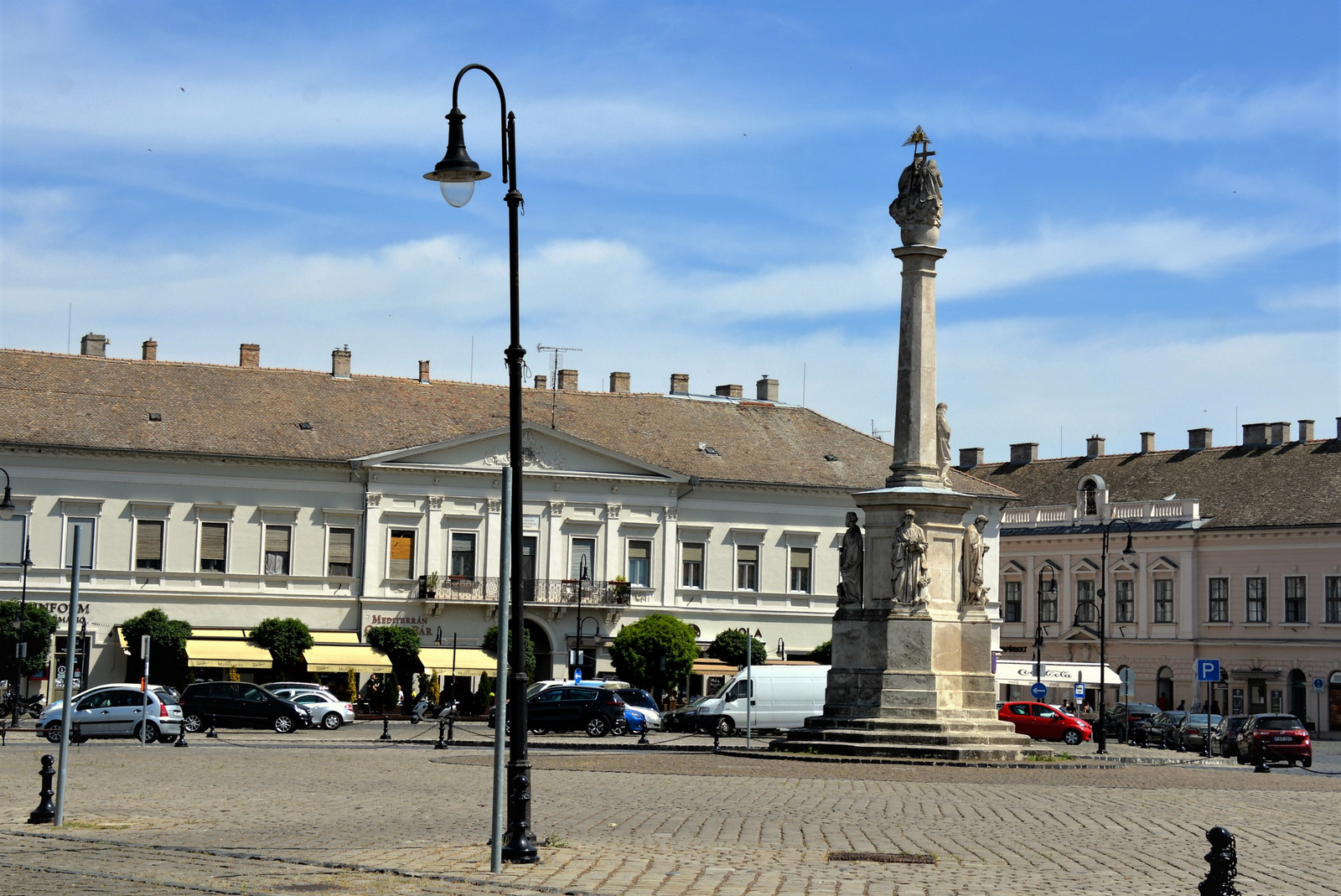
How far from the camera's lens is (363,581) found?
60812mm

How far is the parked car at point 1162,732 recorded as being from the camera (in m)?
50.8

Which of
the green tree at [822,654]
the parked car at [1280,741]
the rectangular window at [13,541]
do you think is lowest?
the parked car at [1280,741]

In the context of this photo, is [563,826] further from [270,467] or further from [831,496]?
[831,496]

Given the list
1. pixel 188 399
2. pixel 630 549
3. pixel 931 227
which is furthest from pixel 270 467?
pixel 931 227

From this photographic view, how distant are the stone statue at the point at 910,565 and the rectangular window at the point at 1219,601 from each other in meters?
46.8

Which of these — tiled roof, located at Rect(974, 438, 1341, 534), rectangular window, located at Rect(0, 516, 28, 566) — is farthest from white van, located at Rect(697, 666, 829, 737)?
tiled roof, located at Rect(974, 438, 1341, 534)

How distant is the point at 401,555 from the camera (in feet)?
202

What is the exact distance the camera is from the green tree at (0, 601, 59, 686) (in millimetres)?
54344

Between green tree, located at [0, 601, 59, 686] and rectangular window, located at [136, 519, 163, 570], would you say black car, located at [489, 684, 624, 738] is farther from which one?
rectangular window, located at [136, 519, 163, 570]

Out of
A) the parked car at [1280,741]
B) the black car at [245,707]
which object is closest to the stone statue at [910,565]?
the parked car at [1280,741]

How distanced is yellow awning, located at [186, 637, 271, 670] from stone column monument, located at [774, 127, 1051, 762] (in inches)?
1210

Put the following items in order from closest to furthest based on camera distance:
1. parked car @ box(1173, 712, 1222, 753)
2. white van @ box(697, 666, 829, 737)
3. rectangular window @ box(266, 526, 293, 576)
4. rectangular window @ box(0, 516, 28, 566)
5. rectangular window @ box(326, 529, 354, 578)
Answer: white van @ box(697, 666, 829, 737) < parked car @ box(1173, 712, 1222, 753) < rectangular window @ box(0, 516, 28, 566) < rectangular window @ box(266, 526, 293, 576) < rectangular window @ box(326, 529, 354, 578)

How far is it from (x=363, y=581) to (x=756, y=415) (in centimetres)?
1826

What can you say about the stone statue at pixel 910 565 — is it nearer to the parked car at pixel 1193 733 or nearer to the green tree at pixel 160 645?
the parked car at pixel 1193 733
